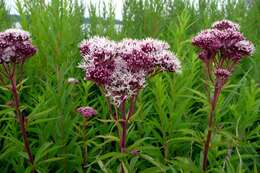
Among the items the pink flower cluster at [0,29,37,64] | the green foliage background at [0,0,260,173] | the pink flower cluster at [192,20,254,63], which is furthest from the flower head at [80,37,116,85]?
the pink flower cluster at [192,20,254,63]

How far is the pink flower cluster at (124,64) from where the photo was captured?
2643 millimetres

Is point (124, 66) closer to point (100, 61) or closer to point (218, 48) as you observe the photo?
point (100, 61)

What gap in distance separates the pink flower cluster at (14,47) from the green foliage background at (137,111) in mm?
353

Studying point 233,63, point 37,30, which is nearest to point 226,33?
point 233,63

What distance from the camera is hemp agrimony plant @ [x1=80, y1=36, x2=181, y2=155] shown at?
8.68 feet

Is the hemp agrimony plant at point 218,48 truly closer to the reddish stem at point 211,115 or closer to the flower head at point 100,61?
the reddish stem at point 211,115

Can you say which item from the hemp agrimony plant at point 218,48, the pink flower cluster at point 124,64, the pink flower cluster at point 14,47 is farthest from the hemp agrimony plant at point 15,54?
the hemp agrimony plant at point 218,48

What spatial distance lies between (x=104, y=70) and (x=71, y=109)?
1.04 metres

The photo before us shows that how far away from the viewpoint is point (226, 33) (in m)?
3.12

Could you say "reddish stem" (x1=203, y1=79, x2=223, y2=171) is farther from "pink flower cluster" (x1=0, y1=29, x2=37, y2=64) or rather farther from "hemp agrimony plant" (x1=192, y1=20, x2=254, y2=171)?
"pink flower cluster" (x1=0, y1=29, x2=37, y2=64)

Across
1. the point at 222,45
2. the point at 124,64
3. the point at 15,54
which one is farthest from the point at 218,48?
the point at 15,54

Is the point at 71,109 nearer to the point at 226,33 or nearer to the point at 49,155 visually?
the point at 49,155

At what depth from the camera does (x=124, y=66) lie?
2.71 meters

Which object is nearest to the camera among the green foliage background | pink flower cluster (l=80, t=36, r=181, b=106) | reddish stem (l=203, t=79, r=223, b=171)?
pink flower cluster (l=80, t=36, r=181, b=106)
